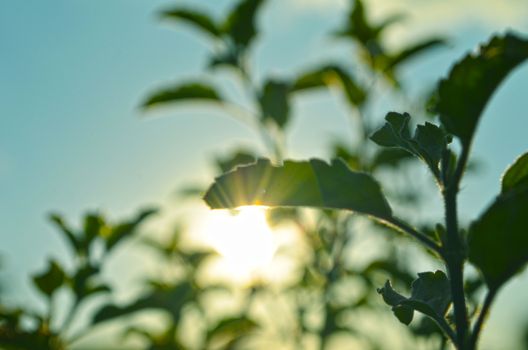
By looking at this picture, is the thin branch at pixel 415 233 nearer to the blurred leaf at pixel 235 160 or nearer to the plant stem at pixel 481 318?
the plant stem at pixel 481 318

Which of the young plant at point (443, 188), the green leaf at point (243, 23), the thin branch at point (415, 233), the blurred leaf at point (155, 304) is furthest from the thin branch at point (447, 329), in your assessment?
the green leaf at point (243, 23)

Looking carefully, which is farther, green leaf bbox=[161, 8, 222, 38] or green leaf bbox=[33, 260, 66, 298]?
green leaf bbox=[161, 8, 222, 38]

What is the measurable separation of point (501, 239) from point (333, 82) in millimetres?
2743

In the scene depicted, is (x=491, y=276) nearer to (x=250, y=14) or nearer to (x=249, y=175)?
(x=249, y=175)

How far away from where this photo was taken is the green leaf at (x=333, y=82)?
353 centimetres

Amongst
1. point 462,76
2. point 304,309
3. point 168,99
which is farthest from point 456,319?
point 304,309

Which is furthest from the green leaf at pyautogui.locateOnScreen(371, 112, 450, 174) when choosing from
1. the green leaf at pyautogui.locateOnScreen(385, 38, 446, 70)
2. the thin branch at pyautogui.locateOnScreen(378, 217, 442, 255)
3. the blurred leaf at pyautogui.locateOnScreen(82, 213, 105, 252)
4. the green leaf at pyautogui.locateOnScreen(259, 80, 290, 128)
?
the green leaf at pyautogui.locateOnScreen(385, 38, 446, 70)

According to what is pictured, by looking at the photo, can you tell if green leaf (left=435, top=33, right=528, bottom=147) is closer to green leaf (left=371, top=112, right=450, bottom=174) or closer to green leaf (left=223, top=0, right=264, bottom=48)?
green leaf (left=371, top=112, right=450, bottom=174)

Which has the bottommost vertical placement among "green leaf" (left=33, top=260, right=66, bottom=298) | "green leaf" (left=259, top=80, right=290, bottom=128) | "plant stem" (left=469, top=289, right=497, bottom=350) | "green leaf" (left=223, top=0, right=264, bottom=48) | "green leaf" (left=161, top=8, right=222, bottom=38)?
"plant stem" (left=469, top=289, right=497, bottom=350)

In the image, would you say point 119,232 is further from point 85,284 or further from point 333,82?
point 333,82

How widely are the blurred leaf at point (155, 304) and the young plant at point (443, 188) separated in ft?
5.15

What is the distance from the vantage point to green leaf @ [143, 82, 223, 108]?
334 centimetres

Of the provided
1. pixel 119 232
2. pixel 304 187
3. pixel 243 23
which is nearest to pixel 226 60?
pixel 243 23

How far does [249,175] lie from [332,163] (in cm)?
16
